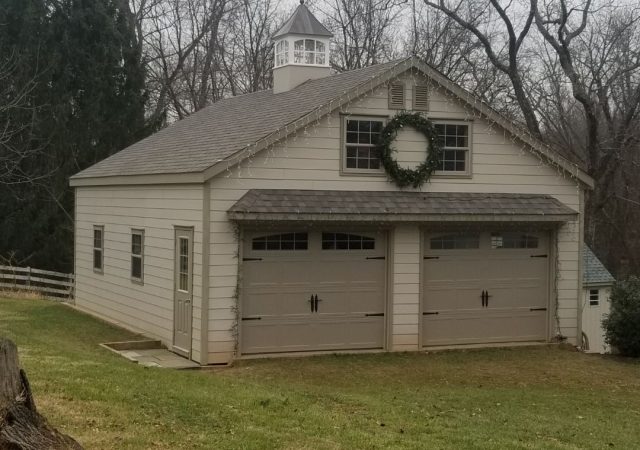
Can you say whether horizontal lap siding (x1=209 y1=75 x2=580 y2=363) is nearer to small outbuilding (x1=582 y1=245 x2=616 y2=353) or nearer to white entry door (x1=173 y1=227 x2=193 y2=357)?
white entry door (x1=173 y1=227 x2=193 y2=357)

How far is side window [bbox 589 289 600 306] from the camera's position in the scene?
28.0 meters

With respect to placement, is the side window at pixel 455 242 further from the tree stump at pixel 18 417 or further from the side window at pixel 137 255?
the tree stump at pixel 18 417

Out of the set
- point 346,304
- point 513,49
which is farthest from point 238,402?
point 513,49

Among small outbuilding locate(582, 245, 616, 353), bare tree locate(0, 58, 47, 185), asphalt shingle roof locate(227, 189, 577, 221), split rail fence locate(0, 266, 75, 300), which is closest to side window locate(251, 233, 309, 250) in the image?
asphalt shingle roof locate(227, 189, 577, 221)

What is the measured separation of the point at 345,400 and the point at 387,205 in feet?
17.3

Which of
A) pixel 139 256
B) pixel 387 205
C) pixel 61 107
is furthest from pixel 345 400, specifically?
pixel 61 107

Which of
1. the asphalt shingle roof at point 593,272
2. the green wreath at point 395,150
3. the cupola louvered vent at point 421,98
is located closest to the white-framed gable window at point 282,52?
the cupola louvered vent at point 421,98

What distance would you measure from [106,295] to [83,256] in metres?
2.37

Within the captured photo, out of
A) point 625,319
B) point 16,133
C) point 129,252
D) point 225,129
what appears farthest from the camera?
point 16,133

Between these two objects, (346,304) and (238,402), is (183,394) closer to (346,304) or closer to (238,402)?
(238,402)

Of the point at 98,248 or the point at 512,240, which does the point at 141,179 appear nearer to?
the point at 98,248

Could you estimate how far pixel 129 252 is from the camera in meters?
18.1

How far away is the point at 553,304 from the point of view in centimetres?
1669

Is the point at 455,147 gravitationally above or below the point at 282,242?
above
